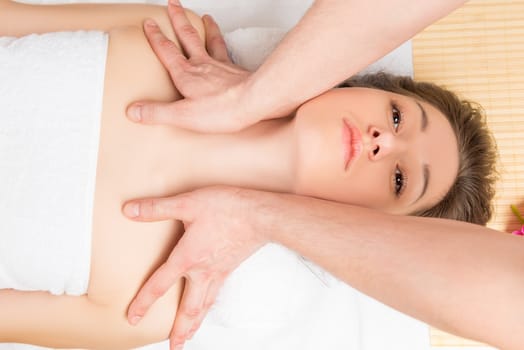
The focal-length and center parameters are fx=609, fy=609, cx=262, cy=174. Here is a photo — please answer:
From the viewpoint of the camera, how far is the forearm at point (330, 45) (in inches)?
43.5

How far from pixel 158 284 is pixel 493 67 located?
1.31 meters

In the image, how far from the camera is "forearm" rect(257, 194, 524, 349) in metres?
1.01

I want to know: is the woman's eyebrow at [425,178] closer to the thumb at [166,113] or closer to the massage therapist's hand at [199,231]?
the massage therapist's hand at [199,231]

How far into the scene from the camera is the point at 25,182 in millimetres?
1328

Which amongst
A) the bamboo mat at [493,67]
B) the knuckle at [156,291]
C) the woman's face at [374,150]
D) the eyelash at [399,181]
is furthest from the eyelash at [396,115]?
the knuckle at [156,291]

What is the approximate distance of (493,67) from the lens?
1986 millimetres

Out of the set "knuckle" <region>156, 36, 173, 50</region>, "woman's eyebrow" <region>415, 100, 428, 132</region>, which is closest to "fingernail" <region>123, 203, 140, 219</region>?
"knuckle" <region>156, 36, 173, 50</region>

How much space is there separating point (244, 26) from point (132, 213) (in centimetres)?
84

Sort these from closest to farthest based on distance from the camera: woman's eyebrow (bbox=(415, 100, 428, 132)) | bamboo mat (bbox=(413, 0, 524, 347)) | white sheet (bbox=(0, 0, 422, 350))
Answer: woman's eyebrow (bbox=(415, 100, 428, 132)), white sheet (bbox=(0, 0, 422, 350)), bamboo mat (bbox=(413, 0, 524, 347))

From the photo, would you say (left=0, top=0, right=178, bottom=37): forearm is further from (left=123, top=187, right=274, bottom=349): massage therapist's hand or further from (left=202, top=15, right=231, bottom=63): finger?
(left=123, top=187, right=274, bottom=349): massage therapist's hand

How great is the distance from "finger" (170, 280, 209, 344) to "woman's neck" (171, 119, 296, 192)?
239 millimetres

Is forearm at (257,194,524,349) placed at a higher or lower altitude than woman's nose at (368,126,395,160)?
lower

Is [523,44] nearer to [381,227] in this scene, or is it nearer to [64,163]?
[381,227]

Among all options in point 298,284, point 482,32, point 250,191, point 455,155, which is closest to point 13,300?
point 250,191
